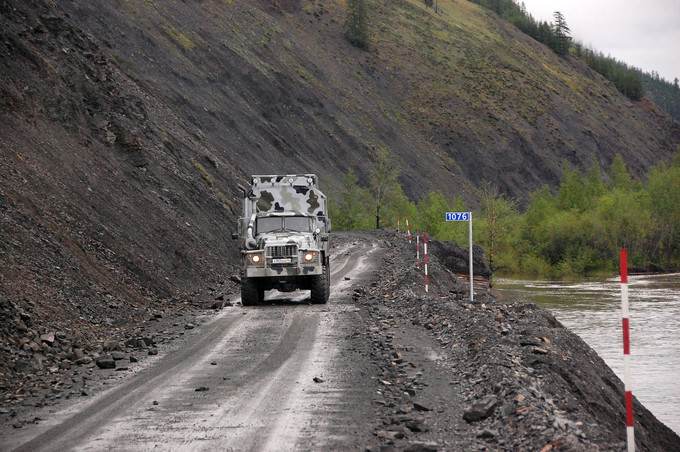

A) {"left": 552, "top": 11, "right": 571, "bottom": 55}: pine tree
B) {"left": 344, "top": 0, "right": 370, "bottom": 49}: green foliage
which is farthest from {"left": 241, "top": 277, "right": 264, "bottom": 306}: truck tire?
{"left": 552, "top": 11, "right": 571, "bottom": 55}: pine tree

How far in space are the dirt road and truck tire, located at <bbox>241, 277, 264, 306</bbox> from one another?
14.4ft

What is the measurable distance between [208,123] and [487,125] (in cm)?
5622

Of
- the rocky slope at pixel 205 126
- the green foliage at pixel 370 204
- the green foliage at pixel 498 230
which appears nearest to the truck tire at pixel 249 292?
the rocky slope at pixel 205 126

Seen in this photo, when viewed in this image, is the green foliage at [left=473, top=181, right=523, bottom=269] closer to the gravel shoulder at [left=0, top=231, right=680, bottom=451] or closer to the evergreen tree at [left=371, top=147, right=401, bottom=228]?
the evergreen tree at [left=371, top=147, right=401, bottom=228]

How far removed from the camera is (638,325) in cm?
2542

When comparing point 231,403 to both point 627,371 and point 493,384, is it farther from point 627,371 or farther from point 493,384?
point 627,371

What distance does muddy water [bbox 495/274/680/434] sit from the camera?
54.5 feet

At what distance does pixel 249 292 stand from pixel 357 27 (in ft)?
301

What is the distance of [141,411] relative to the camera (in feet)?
28.4

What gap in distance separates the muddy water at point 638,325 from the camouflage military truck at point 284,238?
27.0 feet

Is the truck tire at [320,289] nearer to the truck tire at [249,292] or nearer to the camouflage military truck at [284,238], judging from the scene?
the camouflage military truck at [284,238]

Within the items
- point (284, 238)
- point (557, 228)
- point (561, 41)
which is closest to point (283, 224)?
point (284, 238)

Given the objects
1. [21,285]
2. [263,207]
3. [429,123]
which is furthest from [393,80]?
[21,285]

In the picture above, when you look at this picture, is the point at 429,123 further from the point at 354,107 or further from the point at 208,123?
the point at 208,123
